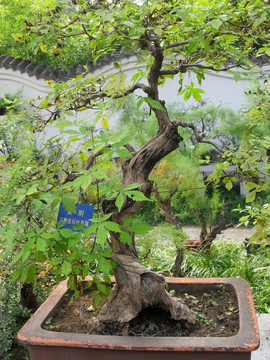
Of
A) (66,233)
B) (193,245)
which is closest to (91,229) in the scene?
(66,233)

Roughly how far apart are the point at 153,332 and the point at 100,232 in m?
0.64

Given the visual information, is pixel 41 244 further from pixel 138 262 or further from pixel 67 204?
pixel 138 262

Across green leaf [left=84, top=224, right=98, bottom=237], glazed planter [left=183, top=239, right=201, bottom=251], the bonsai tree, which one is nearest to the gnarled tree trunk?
the bonsai tree

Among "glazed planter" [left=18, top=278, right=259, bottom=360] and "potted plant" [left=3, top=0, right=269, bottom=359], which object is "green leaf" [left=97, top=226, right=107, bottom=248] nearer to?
"potted plant" [left=3, top=0, right=269, bottom=359]

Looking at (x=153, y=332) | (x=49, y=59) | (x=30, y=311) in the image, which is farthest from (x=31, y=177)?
(x=49, y=59)

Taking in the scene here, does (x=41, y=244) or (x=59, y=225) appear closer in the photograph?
(x=41, y=244)

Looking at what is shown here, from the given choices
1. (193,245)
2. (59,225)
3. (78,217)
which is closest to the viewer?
(59,225)

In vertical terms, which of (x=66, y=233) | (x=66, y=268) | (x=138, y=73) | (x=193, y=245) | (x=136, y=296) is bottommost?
(x=193, y=245)

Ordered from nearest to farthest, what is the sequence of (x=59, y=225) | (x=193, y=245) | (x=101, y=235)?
(x=101, y=235)
(x=59, y=225)
(x=193, y=245)

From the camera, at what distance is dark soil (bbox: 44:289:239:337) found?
1.88 meters

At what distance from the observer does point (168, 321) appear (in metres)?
1.96

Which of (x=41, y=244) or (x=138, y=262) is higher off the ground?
(x=41, y=244)

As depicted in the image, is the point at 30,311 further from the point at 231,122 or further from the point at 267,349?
the point at 231,122

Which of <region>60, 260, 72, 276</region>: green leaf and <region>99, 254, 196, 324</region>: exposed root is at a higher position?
<region>60, 260, 72, 276</region>: green leaf
